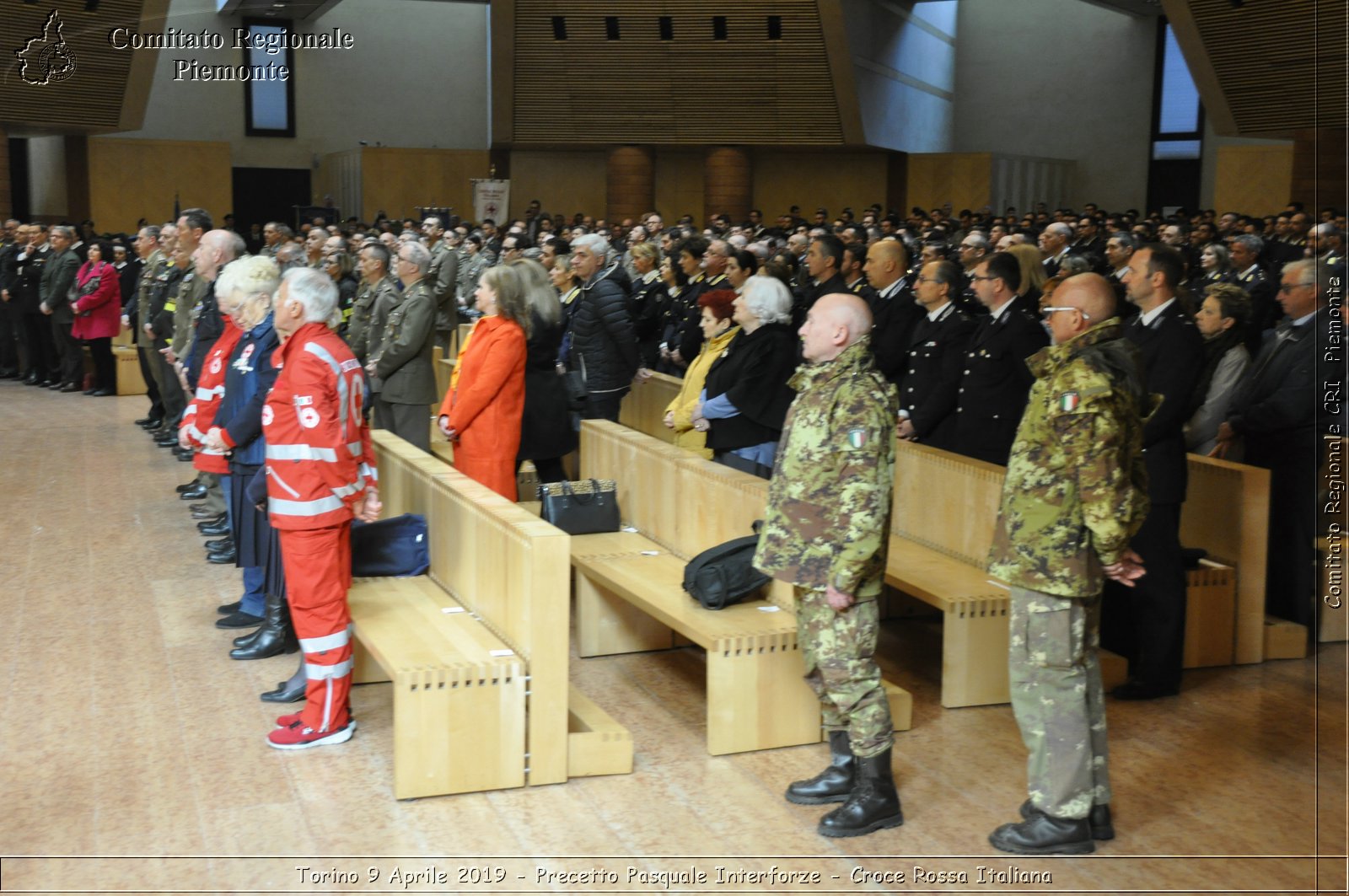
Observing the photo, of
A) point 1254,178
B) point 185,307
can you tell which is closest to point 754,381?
point 185,307

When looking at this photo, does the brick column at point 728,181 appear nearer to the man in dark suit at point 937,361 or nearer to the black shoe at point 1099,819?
the man in dark suit at point 937,361

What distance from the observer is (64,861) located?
3.64 m

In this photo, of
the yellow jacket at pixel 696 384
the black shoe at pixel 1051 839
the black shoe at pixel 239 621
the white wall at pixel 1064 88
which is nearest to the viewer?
the black shoe at pixel 1051 839

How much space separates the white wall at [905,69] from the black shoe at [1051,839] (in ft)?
63.1

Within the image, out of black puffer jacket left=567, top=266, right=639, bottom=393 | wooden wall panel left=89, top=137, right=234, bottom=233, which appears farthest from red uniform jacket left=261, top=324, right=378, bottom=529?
wooden wall panel left=89, top=137, right=234, bottom=233

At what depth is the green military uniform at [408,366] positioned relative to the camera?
278 inches

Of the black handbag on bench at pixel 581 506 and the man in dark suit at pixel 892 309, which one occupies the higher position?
the man in dark suit at pixel 892 309

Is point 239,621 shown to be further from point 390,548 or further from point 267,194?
point 267,194

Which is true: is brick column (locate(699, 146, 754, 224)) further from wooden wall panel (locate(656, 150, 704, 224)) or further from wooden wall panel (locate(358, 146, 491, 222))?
wooden wall panel (locate(358, 146, 491, 222))

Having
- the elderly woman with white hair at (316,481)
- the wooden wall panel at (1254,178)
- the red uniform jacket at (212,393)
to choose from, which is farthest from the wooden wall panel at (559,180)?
the elderly woman with white hair at (316,481)

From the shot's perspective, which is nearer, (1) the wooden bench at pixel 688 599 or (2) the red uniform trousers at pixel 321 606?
(2) the red uniform trousers at pixel 321 606

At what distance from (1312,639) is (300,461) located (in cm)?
439

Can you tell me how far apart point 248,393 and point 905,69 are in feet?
68.3

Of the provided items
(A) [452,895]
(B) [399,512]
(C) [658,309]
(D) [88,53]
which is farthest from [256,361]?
(D) [88,53]
